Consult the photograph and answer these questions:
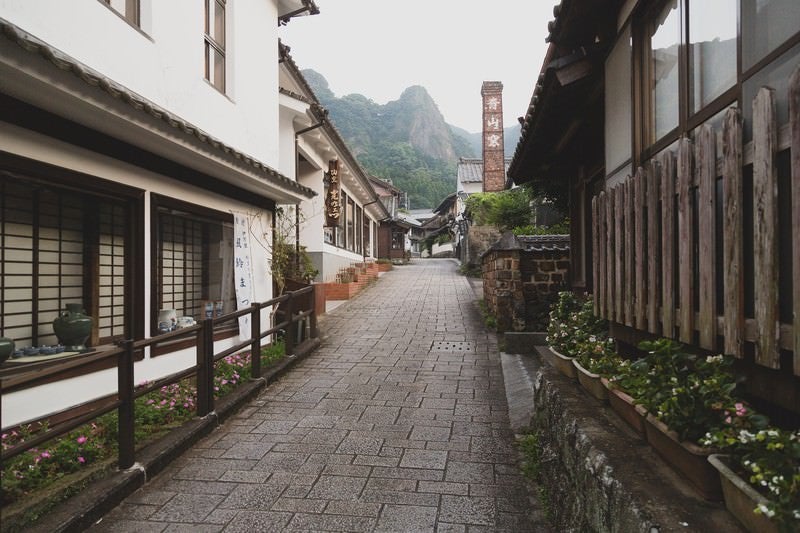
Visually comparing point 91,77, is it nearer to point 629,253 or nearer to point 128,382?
point 128,382

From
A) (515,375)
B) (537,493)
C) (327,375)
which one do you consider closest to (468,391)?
(515,375)

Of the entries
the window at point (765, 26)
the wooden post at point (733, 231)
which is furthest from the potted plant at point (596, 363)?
the window at point (765, 26)

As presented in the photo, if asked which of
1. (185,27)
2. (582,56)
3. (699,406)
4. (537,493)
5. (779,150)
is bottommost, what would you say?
(537,493)

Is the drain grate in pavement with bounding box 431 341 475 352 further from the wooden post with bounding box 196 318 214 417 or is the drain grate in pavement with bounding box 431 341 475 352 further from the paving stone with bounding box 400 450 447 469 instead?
the wooden post with bounding box 196 318 214 417

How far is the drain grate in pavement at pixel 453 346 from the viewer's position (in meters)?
8.86

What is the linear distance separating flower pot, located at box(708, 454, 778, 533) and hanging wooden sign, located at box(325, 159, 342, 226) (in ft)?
43.1

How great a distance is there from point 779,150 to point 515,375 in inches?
213

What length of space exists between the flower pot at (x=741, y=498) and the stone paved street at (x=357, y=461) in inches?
68.2

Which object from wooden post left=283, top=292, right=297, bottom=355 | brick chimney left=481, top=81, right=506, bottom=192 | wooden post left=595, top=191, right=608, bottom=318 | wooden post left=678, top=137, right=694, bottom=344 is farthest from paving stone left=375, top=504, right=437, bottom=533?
brick chimney left=481, top=81, right=506, bottom=192

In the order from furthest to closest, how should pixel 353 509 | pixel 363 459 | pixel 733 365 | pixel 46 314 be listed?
1. pixel 46 314
2. pixel 363 459
3. pixel 353 509
4. pixel 733 365

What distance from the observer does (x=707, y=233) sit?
2.40 meters

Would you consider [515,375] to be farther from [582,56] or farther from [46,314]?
[46,314]

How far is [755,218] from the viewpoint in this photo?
1986 millimetres

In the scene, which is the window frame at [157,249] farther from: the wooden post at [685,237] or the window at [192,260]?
the wooden post at [685,237]
